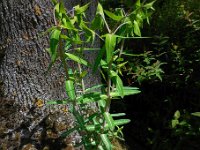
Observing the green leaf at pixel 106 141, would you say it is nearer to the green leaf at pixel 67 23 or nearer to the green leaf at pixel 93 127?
the green leaf at pixel 93 127

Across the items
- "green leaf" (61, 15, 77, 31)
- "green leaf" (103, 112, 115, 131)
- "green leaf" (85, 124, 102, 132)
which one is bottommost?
"green leaf" (85, 124, 102, 132)

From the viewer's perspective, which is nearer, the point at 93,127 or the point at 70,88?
the point at 70,88

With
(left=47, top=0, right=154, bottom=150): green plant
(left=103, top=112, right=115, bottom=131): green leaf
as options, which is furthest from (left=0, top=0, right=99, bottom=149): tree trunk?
(left=103, top=112, right=115, bottom=131): green leaf

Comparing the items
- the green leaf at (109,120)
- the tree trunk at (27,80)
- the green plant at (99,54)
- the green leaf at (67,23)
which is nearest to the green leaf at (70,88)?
the green plant at (99,54)

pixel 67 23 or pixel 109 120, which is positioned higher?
pixel 67 23

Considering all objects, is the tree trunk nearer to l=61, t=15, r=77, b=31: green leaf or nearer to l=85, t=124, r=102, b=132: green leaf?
l=85, t=124, r=102, b=132: green leaf

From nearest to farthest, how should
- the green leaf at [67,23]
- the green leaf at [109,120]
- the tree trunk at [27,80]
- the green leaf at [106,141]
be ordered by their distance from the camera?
1. the green leaf at [67,23]
2. the green leaf at [109,120]
3. the green leaf at [106,141]
4. the tree trunk at [27,80]

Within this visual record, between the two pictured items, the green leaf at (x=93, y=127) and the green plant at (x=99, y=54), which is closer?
the green plant at (x=99, y=54)

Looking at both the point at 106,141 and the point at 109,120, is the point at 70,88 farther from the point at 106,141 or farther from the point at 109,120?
the point at 106,141

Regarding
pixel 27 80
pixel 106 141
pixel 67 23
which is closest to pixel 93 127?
pixel 106 141
